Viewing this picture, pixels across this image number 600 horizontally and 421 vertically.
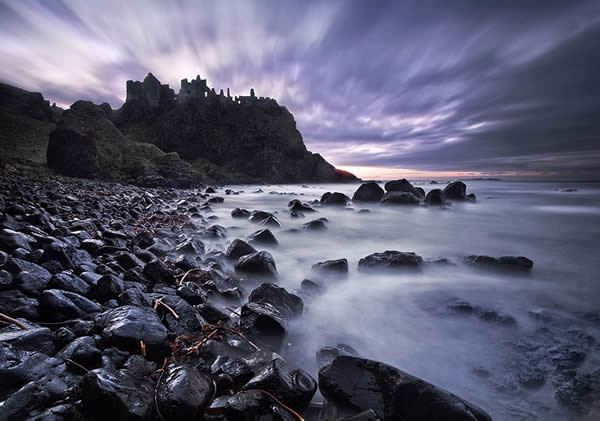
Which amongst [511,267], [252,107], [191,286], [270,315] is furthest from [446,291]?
[252,107]

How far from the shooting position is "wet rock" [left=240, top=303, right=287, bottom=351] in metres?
2.29

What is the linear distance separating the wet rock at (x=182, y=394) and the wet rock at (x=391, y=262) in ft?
11.8

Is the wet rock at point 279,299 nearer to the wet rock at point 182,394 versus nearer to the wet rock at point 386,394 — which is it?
the wet rock at point 386,394

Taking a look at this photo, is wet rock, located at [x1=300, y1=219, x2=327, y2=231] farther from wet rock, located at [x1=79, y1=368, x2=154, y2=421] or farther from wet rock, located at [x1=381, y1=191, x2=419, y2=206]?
wet rock, located at [x1=381, y1=191, x2=419, y2=206]

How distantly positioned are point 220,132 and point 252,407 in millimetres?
85929

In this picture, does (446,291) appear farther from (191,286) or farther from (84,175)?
(84,175)

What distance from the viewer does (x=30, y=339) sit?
1461 millimetres

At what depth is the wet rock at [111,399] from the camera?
3.84ft

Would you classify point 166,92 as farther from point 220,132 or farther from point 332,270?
point 332,270

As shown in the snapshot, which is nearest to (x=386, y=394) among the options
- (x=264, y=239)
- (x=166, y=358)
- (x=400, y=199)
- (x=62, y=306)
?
(x=166, y=358)

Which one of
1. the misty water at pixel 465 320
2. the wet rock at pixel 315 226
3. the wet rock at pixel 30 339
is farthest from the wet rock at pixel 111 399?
the wet rock at pixel 315 226

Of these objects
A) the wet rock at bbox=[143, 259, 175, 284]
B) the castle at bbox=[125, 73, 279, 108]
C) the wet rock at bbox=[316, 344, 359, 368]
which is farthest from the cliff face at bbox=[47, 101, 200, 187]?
the castle at bbox=[125, 73, 279, 108]

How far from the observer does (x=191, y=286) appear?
9.45 feet

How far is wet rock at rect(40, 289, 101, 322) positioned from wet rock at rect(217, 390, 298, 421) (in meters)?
1.28
